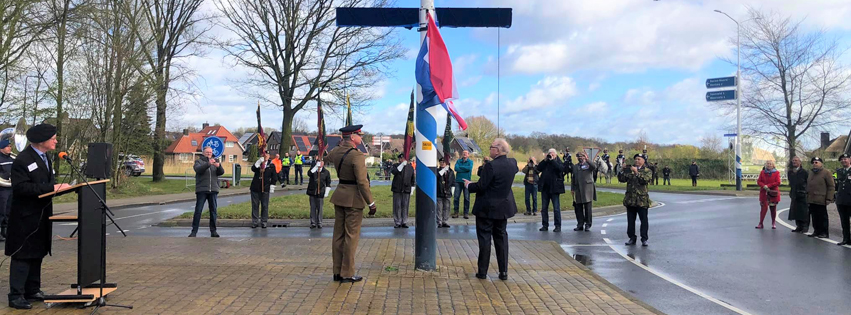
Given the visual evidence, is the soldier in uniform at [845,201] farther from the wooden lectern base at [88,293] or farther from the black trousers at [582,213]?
the wooden lectern base at [88,293]

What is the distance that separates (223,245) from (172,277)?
3.13 meters

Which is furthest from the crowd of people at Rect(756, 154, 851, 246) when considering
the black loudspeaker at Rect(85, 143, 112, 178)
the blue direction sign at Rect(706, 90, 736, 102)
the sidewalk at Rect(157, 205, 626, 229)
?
the blue direction sign at Rect(706, 90, 736, 102)

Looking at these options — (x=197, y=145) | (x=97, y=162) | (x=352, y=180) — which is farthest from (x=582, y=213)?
(x=197, y=145)

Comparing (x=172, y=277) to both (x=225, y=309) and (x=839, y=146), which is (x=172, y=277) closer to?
(x=225, y=309)

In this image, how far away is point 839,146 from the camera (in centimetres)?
6862

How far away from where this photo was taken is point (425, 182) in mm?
7547

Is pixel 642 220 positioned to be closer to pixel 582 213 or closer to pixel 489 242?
pixel 582 213

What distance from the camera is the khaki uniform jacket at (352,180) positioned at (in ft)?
22.7

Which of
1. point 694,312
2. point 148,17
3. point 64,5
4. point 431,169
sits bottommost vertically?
point 694,312

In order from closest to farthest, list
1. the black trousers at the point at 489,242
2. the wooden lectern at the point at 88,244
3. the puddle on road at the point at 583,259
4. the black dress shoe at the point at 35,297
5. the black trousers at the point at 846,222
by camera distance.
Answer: the wooden lectern at the point at 88,244
the black dress shoe at the point at 35,297
the black trousers at the point at 489,242
the puddle on road at the point at 583,259
the black trousers at the point at 846,222

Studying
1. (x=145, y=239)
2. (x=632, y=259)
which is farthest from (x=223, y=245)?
(x=632, y=259)

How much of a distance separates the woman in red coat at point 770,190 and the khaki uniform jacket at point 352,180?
36.2 feet

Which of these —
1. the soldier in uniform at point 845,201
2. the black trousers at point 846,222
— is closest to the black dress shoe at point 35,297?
the soldier in uniform at point 845,201

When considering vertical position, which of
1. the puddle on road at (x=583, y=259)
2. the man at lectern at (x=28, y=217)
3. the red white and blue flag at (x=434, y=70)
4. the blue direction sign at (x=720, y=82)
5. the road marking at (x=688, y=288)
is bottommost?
the road marking at (x=688, y=288)
